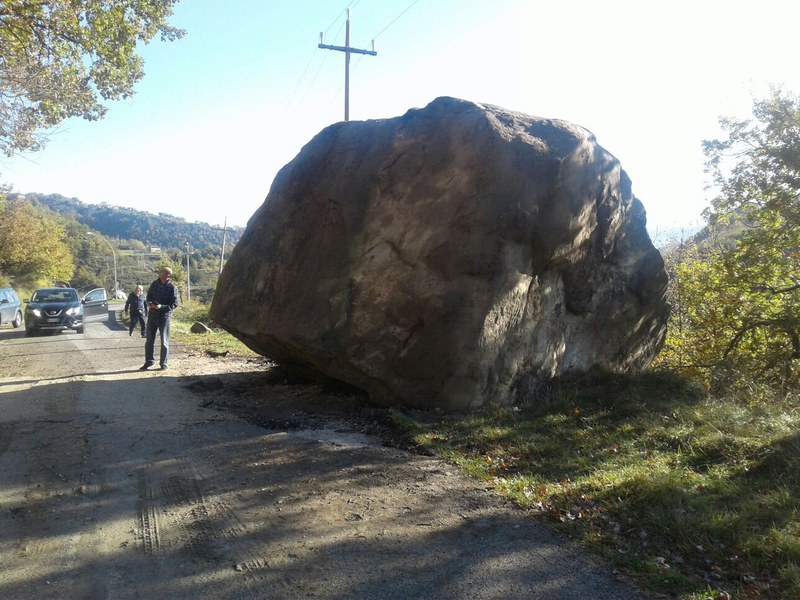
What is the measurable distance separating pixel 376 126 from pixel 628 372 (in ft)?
17.4

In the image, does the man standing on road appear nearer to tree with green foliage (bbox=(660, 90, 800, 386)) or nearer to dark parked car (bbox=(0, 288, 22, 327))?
tree with green foliage (bbox=(660, 90, 800, 386))

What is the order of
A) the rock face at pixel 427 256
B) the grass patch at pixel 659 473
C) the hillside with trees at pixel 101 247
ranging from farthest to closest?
the hillside with trees at pixel 101 247
the rock face at pixel 427 256
the grass patch at pixel 659 473

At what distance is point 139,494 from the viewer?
469 centimetres

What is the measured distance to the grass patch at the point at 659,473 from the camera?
149 inches

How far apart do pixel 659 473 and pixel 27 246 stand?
47.0 m

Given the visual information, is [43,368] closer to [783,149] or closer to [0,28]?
[0,28]

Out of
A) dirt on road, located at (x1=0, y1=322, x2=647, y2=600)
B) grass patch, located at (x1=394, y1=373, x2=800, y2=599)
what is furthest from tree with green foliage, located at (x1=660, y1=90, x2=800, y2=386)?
dirt on road, located at (x1=0, y1=322, x2=647, y2=600)

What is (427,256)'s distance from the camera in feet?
24.1

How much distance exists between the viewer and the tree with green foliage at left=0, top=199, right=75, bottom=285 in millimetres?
41906

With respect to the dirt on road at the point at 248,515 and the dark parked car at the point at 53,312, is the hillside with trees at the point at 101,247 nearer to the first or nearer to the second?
the dark parked car at the point at 53,312

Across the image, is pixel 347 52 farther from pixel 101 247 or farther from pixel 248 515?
pixel 101 247

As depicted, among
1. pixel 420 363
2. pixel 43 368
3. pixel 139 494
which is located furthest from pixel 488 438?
pixel 43 368

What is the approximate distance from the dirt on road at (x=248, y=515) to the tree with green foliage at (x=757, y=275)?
7.58m

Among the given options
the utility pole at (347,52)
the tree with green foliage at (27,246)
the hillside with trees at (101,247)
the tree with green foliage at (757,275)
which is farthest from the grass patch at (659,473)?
the tree with green foliage at (27,246)
